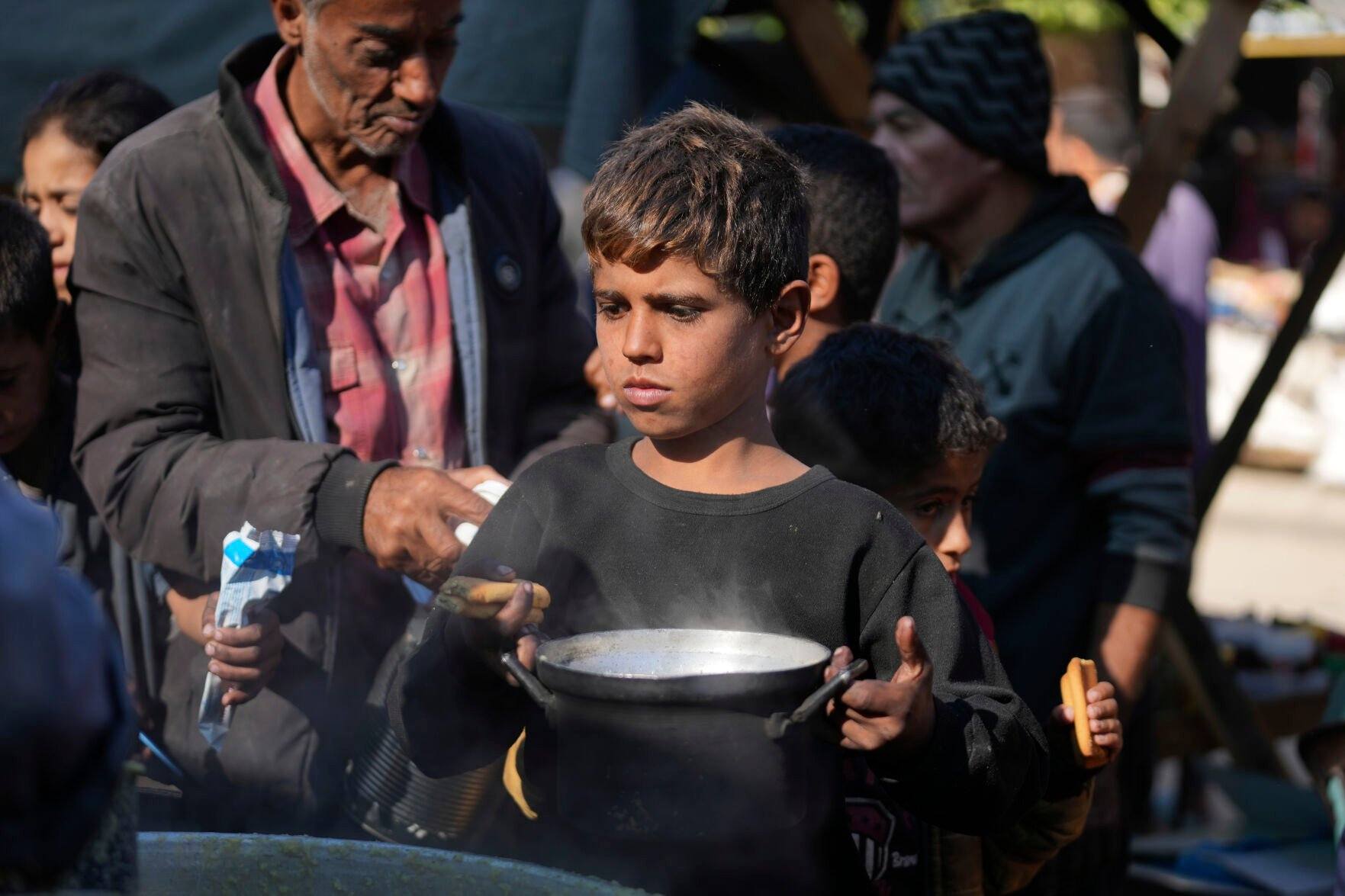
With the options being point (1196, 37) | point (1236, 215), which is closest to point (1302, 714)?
point (1196, 37)

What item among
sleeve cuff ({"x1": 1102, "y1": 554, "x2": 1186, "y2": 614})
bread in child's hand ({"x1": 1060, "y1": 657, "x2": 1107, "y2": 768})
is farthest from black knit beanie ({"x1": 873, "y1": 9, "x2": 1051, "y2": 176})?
bread in child's hand ({"x1": 1060, "y1": 657, "x2": 1107, "y2": 768})

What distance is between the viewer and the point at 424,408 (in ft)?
8.97

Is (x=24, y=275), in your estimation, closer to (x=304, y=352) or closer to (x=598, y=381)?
(x=304, y=352)

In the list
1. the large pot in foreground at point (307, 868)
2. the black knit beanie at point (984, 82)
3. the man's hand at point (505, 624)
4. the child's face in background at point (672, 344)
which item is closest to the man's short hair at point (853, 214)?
the black knit beanie at point (984, 82)

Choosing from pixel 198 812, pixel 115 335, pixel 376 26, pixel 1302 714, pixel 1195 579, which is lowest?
pixel 1195 579

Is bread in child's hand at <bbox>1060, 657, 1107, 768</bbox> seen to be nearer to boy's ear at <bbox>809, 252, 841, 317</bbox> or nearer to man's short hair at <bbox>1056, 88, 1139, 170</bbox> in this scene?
boy's ear at <bbox>809, 252, 841, 317</bbox>

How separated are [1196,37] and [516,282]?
7.94 ft

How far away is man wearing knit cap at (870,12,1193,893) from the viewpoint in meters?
3.04

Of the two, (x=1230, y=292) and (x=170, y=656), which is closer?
(x=170, y=656)

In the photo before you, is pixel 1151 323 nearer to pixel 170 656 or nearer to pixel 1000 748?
pixel 1000 748

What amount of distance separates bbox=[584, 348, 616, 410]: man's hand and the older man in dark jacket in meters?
0.15

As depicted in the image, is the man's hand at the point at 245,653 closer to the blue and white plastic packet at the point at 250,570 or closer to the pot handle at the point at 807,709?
the blue and white plastic packet at the point at 250,570

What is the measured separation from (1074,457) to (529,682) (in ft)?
5.74

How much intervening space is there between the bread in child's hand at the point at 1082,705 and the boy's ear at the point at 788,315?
604 millimetres
